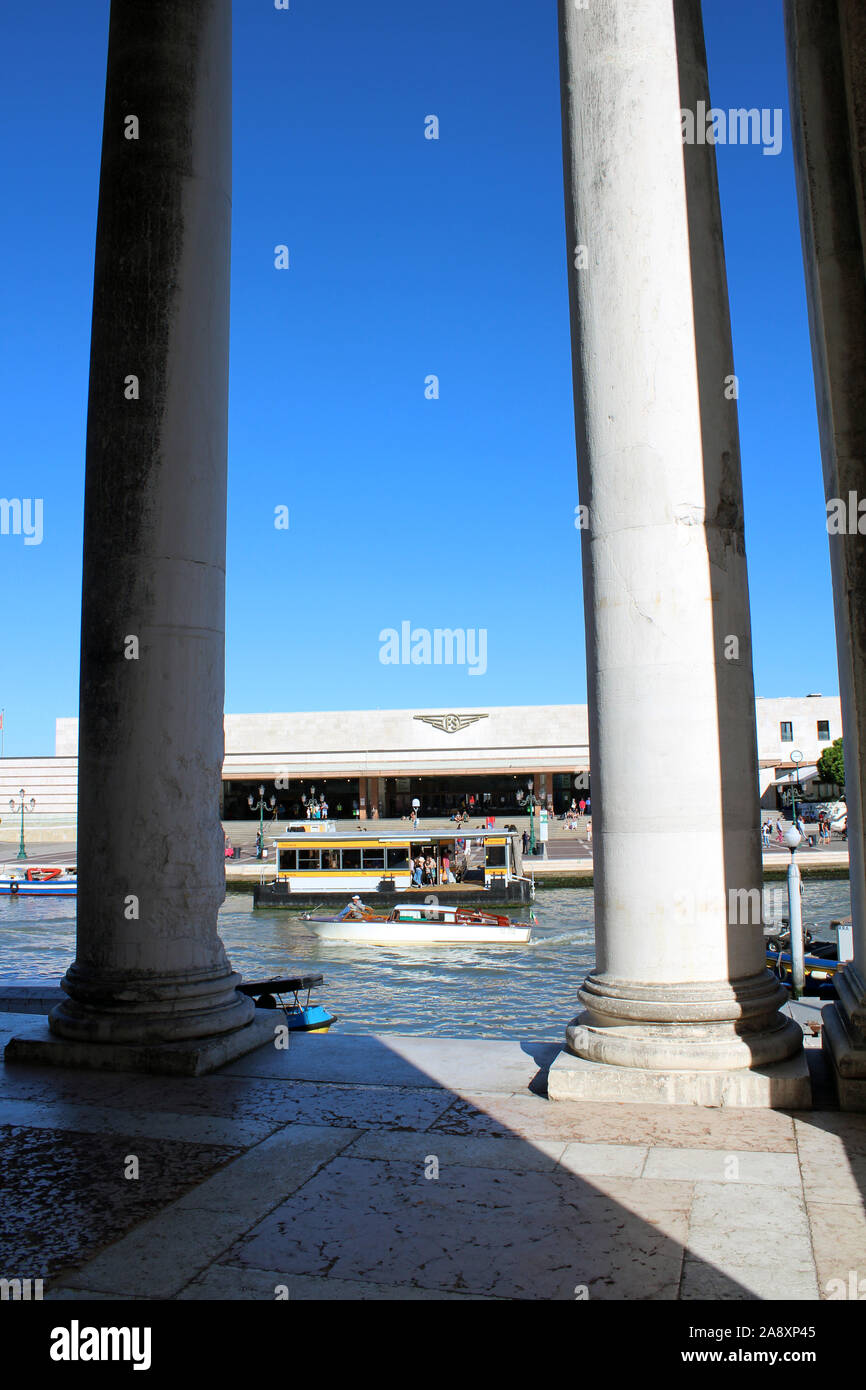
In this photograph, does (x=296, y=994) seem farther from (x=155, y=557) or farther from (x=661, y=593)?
(x=661, y=593)

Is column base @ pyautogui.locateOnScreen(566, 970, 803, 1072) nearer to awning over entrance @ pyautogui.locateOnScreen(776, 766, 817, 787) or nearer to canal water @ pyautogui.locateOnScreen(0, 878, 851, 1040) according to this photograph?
canal water @ pyautogui.locateOnScreen(0, 878, 851, 1040)

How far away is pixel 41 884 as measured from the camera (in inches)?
2928

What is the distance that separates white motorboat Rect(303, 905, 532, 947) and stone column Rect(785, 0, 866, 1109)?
4258 cm

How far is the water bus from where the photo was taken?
208 ft

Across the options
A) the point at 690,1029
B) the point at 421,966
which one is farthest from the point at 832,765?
the point at 690,1029

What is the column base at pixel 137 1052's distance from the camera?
→ 9.88m

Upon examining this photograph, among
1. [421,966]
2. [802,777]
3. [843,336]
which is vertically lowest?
[421,966]

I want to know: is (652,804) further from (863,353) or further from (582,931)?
(582,931)

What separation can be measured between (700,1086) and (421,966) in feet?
132

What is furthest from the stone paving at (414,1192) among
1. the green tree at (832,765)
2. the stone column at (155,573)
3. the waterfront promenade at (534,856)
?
the green tree at (832,765)

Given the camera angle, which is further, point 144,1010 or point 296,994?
point 296,994

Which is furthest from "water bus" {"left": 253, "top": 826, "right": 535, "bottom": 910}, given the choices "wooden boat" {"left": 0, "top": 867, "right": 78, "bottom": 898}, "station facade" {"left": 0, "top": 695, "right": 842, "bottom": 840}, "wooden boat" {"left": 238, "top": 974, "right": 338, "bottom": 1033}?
"station facade" {"left": 0, "top": 695, "right": 842, "bottom": 840}

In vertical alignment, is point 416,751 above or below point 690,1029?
above

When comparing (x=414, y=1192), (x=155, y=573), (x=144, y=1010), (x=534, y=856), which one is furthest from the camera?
(x=534, y=856)
